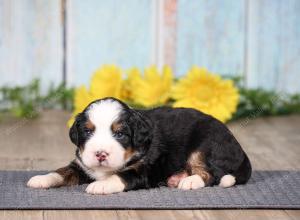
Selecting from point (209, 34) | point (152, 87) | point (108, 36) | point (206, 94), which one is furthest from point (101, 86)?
point (209, 34)

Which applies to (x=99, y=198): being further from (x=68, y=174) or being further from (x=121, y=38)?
(x=121, y=38)

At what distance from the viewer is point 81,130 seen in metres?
4.21

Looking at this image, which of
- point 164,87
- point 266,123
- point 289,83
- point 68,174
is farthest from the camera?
point 289,83

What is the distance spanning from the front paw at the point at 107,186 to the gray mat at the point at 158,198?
28 mm

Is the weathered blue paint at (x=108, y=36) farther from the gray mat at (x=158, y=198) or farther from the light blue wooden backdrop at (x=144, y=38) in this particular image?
the gray mat at (x=158, y=198)

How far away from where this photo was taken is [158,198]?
13.6 ft

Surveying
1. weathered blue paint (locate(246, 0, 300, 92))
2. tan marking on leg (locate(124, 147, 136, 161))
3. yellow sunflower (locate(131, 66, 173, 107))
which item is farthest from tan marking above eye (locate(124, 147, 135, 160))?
weathered blue paint (locate(246, 0, 300, 92))

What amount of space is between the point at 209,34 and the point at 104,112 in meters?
3.36

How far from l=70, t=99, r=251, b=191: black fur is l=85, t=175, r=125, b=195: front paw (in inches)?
1.6

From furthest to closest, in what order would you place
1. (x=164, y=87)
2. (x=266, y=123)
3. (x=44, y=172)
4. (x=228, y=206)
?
(x=266, y=123), (x=164, y=87), (x=44, y=172), (x=228, y=206)

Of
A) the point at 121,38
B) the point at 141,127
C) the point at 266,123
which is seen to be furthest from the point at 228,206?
the point at 121,38

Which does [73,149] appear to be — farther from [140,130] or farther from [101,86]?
[140,130]

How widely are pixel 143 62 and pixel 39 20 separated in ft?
3.22

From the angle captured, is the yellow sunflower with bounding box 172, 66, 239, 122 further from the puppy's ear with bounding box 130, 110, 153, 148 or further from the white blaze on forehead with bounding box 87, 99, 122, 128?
the white blaze on forehead with bounding box 87, 99, 122, 128
